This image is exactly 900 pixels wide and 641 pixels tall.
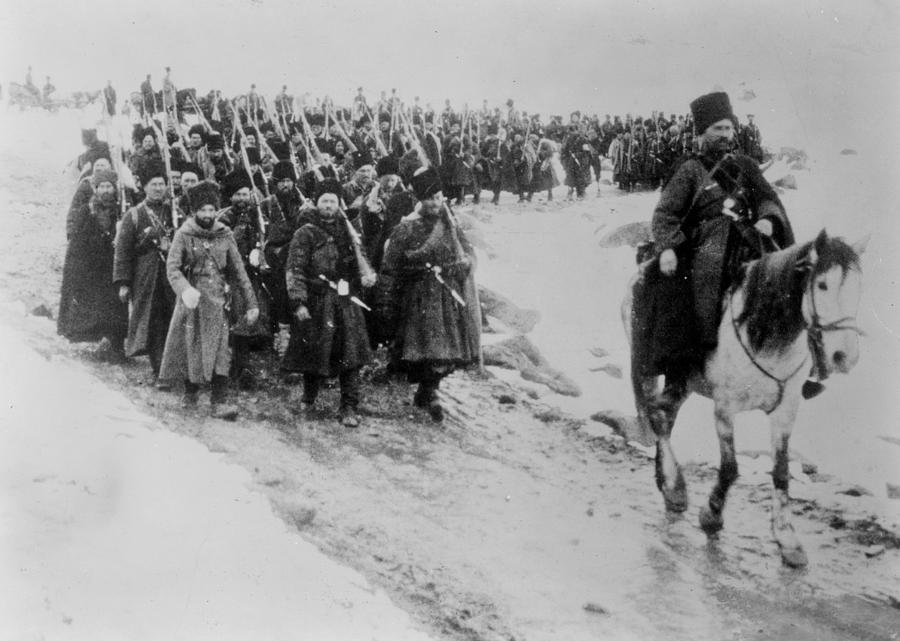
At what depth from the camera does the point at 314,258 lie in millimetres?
5684

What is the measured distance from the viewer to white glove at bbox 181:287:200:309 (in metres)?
5.23

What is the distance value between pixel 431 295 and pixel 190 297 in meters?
1.48

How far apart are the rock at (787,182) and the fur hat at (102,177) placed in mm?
4214

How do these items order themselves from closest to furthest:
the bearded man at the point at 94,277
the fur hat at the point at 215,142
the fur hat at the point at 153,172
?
the bearded man at the point at 94,277 → the fur hat at the point at 153,172 → the fur hat at the point at 215,142

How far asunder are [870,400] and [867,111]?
1.61 metres

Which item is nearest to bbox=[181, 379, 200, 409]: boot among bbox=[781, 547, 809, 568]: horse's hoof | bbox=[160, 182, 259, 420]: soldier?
bbox=[160, 182, 259, 420]: soldier

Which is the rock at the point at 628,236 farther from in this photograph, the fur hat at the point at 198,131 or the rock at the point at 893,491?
the fur hat at the point at 198,131

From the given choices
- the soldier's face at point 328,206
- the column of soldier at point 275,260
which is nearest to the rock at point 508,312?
the column of soldier at point 275,260

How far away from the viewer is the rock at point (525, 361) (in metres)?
5.86

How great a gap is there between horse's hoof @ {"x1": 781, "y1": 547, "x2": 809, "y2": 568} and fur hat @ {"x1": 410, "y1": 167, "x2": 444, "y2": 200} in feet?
9.82

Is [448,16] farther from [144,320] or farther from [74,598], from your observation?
[74,598]

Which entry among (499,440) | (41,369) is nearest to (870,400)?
(499,440)

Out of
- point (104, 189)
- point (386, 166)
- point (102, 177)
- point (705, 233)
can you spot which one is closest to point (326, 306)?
point (386, 166)

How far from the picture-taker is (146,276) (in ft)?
19.0
